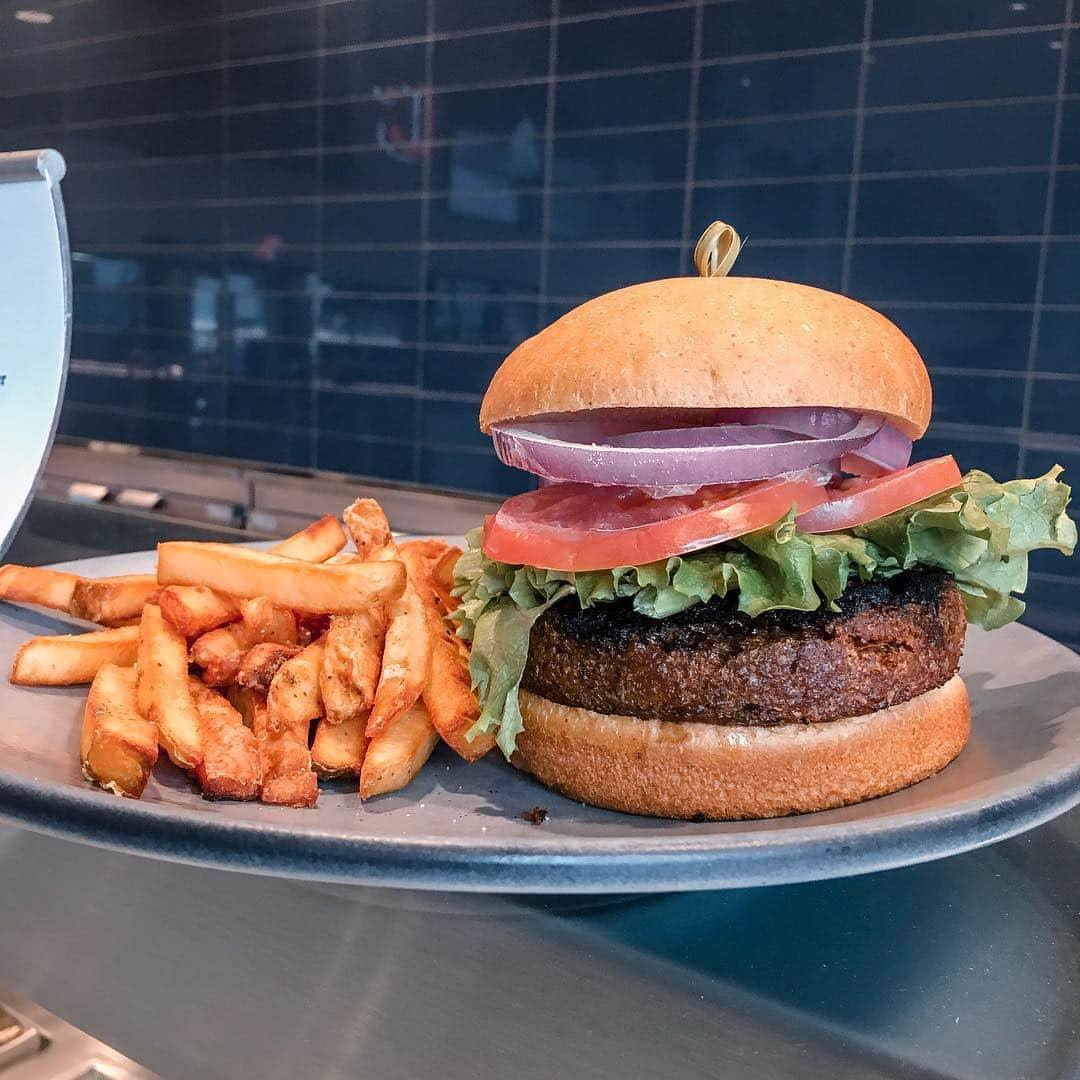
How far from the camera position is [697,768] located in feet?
4.97

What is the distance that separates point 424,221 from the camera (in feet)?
18.4

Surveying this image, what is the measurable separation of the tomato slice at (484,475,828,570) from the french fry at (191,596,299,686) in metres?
0.43

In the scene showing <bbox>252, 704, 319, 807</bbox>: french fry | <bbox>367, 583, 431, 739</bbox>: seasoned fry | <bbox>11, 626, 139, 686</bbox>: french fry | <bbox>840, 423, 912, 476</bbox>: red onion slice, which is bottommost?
<bbox>252, 704, 319, 807</bbox>: french fry

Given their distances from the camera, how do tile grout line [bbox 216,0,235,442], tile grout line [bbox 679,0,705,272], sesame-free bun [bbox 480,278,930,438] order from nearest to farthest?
1. sesame-free bun [bbox 480,278,930,438]
2. tile grout line [bbox 679,0,705,272]
3. tile grout line [bbox 216,0,235,442]

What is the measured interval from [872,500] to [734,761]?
47 centimetres

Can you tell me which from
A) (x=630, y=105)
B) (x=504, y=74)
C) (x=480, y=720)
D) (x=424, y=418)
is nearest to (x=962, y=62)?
(x=630, y=105)

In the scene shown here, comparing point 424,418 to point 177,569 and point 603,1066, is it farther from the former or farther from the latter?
point 603,1066

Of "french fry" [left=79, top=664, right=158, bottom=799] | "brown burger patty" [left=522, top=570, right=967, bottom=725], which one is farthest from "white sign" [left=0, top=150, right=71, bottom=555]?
"brown burger patty" [left=522, top=570, right=967, bottom=725]

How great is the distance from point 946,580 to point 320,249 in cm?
520

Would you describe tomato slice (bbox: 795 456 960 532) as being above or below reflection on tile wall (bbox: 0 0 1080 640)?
below

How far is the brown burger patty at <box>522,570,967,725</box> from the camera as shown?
148cm

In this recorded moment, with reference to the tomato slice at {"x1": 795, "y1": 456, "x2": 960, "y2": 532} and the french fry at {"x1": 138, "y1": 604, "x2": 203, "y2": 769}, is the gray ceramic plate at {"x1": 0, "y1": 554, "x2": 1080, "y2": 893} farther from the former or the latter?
the tomato slice at {"x1": 795, "y1": 456, "x2": 960, "y2": 532}

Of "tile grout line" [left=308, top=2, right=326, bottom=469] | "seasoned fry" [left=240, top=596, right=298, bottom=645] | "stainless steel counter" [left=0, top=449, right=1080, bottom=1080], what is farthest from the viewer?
"tile grout line" [left=308, top=2, right=326, bottom=469]

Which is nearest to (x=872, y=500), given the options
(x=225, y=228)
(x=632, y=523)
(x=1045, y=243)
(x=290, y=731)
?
(x=632, y=523)
